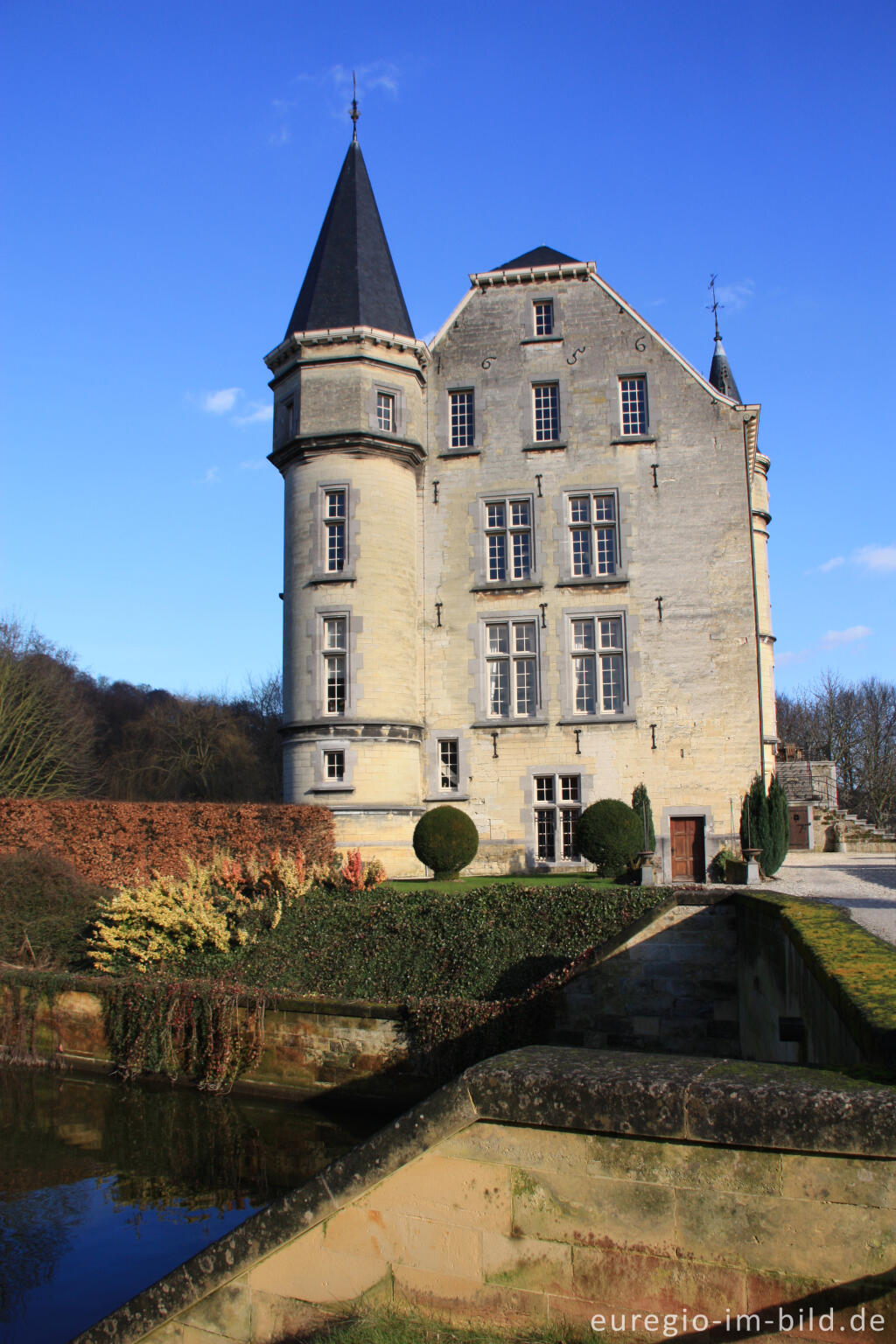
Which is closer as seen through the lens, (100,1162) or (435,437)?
(100,1162)

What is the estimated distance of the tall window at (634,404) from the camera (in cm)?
2469

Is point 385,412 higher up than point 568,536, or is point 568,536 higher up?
point 385,412

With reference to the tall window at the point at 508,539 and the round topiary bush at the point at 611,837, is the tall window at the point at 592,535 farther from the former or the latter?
the round topiary bush at the point at 611,837

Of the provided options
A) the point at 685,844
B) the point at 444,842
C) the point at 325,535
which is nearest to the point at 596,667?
the point at 685,844

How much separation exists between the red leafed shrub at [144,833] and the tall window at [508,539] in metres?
8.35

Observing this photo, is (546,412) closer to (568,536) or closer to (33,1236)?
(568,536)

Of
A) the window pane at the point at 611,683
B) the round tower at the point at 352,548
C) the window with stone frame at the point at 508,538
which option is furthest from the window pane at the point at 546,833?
the window with stone frame at the point at 508,538

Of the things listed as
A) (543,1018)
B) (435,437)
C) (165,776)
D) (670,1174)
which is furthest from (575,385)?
(165,776)

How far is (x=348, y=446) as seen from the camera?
2361cm

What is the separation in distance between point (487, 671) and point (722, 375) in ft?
48.7

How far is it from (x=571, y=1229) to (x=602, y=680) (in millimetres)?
19908

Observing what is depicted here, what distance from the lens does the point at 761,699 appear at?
23.4 meters

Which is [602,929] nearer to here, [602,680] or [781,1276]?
[781,1276]

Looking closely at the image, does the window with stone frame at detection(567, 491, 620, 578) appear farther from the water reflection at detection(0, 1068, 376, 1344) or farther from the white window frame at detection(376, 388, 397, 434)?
the water reflection at detection(0, 1068, 376, 1344)
